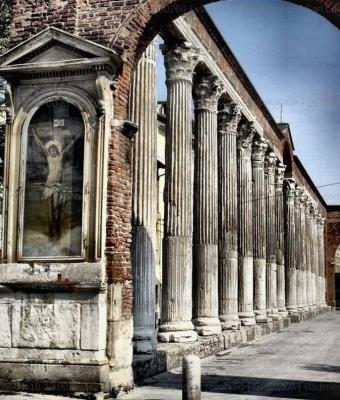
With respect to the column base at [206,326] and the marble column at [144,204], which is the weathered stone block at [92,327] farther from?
the column base at [206,326]

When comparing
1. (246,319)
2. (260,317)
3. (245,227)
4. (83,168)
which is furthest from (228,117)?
(83,168)

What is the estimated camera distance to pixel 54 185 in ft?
29.5

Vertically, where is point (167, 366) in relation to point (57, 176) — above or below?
below

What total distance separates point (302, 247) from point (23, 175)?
29406 millimetres

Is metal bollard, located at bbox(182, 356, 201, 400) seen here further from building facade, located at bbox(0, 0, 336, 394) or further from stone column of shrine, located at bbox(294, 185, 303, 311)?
stone column of shrine, located at bbox(294, 185, 303, 311)

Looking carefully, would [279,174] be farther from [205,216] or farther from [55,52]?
[55,52]

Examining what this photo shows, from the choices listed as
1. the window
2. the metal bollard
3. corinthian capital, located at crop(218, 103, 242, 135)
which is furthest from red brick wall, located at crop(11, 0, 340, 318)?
corinthian capital, located at crop(218, 103, 242, 135)

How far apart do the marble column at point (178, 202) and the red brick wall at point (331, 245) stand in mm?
45977

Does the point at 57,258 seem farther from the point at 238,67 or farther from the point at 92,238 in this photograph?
the point at 238,67

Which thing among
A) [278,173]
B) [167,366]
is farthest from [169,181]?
[278,173]

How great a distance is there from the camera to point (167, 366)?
12109 mm

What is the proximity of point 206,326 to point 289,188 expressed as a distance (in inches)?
724

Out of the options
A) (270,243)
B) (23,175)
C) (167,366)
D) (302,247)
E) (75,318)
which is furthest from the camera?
(302,247)

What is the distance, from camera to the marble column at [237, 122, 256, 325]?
2144 cm
